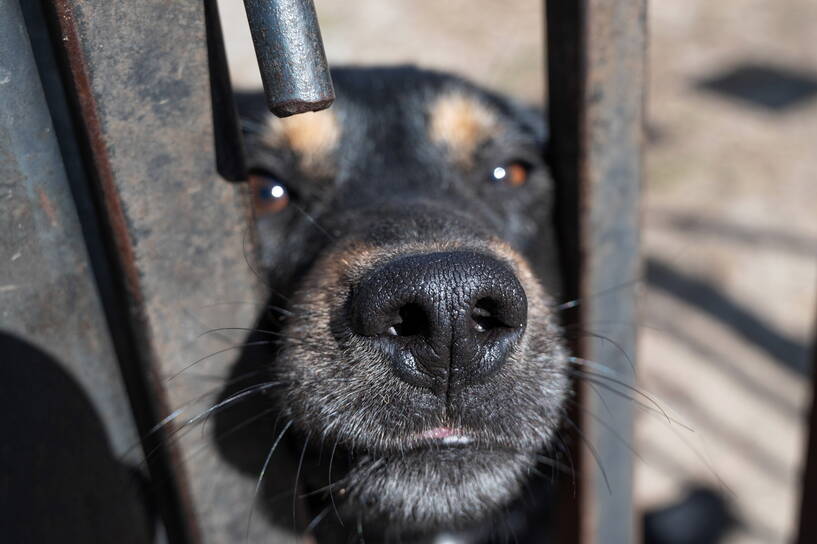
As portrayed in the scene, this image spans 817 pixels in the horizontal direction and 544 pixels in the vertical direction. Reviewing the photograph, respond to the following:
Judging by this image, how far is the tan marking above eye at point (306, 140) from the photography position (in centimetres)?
266

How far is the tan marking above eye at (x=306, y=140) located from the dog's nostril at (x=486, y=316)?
1.06 meters

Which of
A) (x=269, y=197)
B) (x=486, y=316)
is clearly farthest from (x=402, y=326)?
(x=269, y=197)

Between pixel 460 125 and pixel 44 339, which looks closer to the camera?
pixel 44 339

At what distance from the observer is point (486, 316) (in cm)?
176

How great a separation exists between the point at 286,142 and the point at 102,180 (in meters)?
1.27

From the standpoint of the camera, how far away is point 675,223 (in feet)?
20.9

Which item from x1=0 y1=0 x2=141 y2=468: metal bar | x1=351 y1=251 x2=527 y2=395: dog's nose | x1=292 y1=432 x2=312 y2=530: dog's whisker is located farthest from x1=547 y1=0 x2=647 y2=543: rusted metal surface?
x1=0 y1=0 x2=141 y2=468: metal bar

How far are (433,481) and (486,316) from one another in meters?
0.42

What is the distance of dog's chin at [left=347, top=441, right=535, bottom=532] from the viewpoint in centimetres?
189

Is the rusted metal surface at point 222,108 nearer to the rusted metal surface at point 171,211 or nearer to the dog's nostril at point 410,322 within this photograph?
the rusted metal surface at point 171,211

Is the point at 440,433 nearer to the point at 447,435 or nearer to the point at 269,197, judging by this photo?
the point at 447,435

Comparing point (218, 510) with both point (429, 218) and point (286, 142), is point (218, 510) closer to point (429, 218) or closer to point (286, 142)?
point (429, 218)

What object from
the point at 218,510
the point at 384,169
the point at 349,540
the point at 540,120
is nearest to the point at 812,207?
the point at 540,120

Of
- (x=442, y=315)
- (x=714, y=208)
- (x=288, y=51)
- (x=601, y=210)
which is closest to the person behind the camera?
(x=288, y=51)
